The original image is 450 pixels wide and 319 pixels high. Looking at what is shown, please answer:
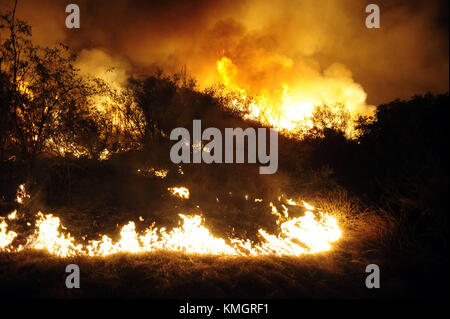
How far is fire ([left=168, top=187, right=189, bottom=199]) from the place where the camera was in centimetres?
1128

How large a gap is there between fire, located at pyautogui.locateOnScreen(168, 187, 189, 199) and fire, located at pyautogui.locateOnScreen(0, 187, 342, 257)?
1.76 meters

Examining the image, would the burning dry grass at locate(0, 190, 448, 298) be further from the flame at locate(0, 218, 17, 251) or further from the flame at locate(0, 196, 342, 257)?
the flame at locate(0, 218, 17, 251)

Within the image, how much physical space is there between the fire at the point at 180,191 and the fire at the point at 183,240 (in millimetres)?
1760

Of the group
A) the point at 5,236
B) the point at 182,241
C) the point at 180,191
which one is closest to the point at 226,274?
the point at 182,241

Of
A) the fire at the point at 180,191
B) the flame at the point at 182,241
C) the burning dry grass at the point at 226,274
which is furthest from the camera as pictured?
the fire at the point at 180,191

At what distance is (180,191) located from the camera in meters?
11.5

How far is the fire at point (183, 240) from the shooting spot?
7809 mm

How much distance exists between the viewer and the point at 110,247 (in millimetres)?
7969

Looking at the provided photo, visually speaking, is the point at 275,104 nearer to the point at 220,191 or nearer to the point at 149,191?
the point at 220,191

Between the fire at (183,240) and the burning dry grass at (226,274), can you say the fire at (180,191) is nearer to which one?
the fire at (183,240)

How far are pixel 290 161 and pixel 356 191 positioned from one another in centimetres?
449

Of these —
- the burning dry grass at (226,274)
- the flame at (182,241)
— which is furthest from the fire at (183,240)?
the burning dry grass at (226,274)

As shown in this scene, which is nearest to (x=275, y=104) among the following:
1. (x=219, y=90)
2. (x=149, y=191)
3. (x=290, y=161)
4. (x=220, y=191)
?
(x=219, y=90)

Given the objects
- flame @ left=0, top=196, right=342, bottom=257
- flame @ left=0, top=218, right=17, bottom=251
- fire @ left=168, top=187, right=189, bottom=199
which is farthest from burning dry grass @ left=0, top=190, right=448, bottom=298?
fire @ left=168, top=187, right=189, bottom=199
